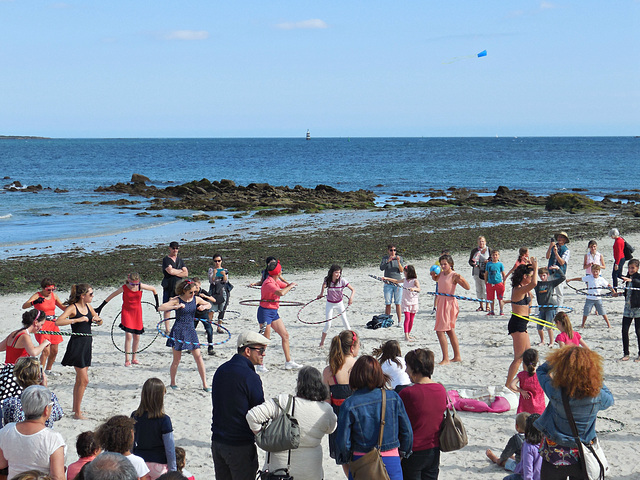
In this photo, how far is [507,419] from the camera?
341 inches

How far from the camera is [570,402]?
5.07m

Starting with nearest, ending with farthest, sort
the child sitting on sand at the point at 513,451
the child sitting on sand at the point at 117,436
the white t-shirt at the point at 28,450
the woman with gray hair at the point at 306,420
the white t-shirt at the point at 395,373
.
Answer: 1. the child sitting on sand at the point at 117,436
2. the white t-shirt at the point at 28,450
3. the woman with gray hair at the point at 306,420
4. the white t-shirt at the point at 395,373
5. the child sitting on sand at the point at 513,451

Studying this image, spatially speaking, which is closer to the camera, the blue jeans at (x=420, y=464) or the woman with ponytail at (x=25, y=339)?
the blue jeans at (x=420, y=464)

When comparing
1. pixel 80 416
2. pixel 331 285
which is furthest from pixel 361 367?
pixel 331 285

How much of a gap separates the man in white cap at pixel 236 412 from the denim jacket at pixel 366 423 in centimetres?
80

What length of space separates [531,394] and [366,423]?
324 cm

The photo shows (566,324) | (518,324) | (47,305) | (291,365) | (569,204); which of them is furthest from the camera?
(569,204)

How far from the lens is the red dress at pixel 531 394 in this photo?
749cm

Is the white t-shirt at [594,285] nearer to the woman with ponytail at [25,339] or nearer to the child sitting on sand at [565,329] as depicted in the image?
the child sitting on sand at [565,329]

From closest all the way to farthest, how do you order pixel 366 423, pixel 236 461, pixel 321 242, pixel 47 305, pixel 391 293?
pixel 366 423
pixel 236 461
pixel 47 305
pixel 391 293
pixel 321 242

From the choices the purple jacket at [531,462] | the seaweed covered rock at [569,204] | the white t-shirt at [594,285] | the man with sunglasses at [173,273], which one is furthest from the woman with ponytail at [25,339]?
the seaweed covered rock at [569,204]


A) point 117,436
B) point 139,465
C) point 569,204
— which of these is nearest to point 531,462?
point 139,465

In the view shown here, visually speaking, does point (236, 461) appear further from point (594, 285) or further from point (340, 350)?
point (594, 285)

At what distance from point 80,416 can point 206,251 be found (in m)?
16.9
